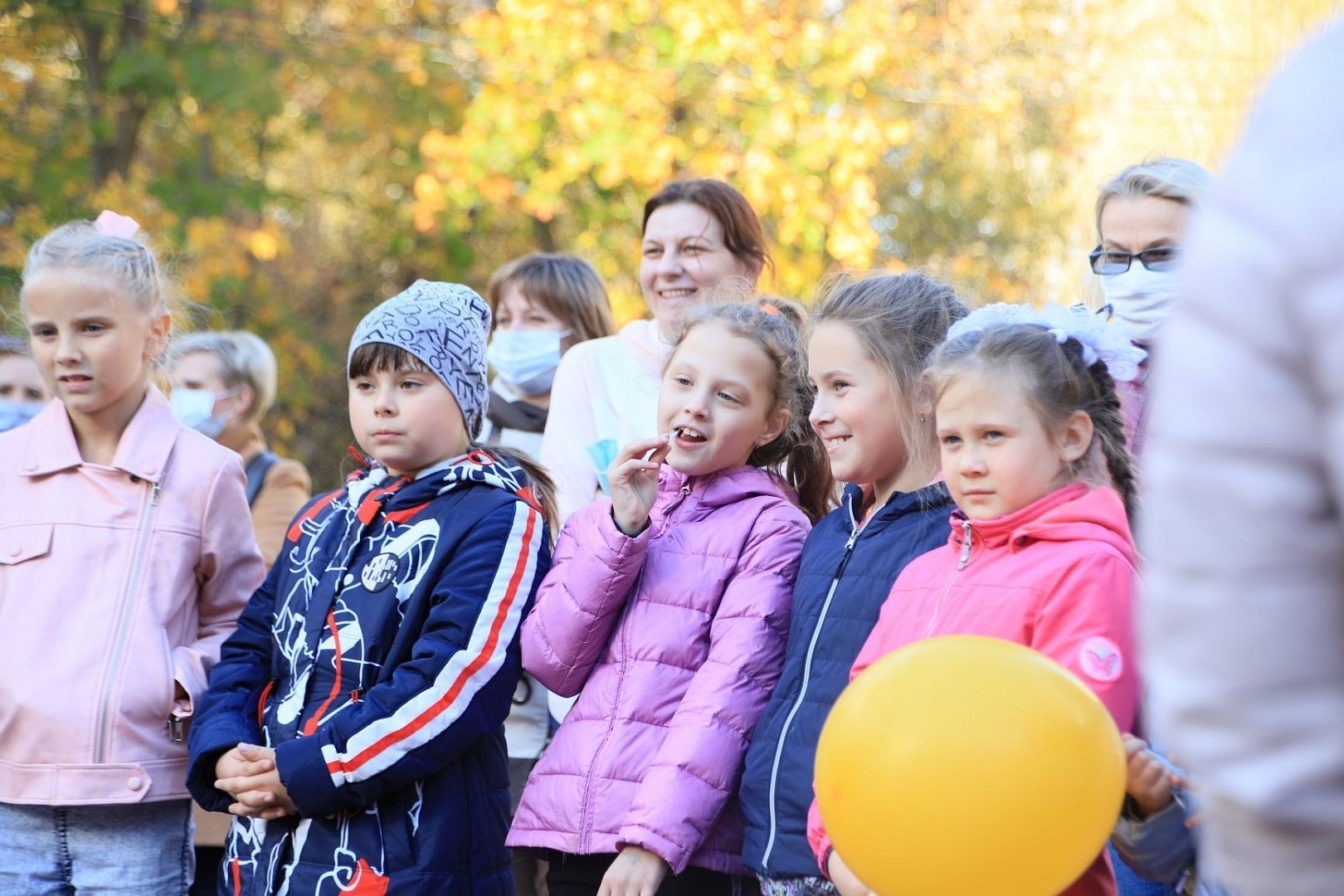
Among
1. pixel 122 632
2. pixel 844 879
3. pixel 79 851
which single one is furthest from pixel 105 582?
pixel 844 879

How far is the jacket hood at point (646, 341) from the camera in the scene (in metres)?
4.84

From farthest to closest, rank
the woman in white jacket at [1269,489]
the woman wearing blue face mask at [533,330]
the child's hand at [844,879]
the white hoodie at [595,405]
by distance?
the woman wearing blue face mask at [533,330] < the white hoodie at [595,405] < the child's hand at [844,879] < the woman in white jacket at [1269,489]

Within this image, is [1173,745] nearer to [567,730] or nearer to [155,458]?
[567,730]

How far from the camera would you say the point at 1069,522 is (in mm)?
2854

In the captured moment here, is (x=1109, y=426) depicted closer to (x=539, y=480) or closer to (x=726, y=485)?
(x=726, y=485)

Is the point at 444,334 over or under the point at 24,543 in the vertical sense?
over

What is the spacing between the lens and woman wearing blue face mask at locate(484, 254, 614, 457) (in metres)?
5.74

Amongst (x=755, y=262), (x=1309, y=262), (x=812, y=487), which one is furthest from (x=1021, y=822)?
(x=755, y=262)

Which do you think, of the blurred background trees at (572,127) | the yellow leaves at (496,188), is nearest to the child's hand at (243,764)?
the blurred background trees at (572,127)

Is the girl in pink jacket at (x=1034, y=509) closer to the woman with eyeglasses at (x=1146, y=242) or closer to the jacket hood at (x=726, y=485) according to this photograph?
the jacket hood at (x=726, y=485)

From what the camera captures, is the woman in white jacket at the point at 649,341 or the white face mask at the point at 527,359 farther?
the white face mask at the point at 527,359

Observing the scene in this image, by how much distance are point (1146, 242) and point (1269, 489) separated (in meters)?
2.77

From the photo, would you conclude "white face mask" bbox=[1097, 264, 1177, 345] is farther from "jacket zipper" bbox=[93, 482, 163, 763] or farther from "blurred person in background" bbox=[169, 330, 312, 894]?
"blurred person in background" bbox=[169, 330, 312, 894]

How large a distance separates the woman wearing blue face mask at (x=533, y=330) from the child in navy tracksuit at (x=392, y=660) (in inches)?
61.5
